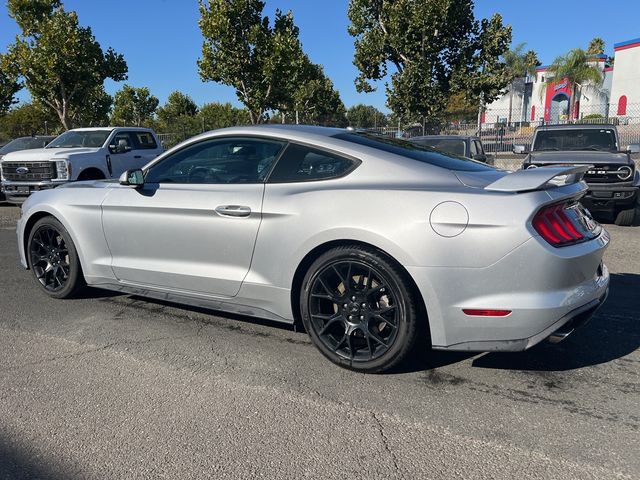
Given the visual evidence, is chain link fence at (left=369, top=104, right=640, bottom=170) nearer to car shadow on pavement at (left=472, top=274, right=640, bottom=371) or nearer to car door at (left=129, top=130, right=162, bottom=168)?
car door at (left=129, top=130, right=162, bottom=168)

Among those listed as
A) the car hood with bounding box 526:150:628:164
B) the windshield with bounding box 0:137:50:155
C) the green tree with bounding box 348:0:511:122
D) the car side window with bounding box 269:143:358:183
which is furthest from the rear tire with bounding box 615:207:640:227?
the green tree with bounding box 348:0:511:122

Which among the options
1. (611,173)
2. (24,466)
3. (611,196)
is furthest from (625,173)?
(24,466)

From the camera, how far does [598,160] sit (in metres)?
9.23

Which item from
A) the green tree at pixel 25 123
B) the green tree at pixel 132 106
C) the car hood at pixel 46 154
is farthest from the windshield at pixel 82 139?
Answer: the green tree at pixel 132 106

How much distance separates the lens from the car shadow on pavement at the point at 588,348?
351 centimetres

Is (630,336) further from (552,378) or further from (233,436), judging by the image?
(233,436)

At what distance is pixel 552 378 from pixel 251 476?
1.96 m

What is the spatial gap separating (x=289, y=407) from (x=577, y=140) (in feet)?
31.1

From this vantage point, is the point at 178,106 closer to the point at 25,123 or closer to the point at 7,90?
the point at 25,123

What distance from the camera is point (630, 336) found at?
13.0ft

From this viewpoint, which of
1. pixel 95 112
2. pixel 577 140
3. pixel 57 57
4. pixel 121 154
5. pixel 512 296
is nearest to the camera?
pixel 512 296

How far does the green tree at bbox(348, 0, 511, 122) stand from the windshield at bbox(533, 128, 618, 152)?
14.6m

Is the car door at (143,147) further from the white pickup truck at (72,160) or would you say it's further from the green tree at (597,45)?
the green tree at (597,45)

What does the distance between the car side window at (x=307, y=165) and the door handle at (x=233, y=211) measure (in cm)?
27
